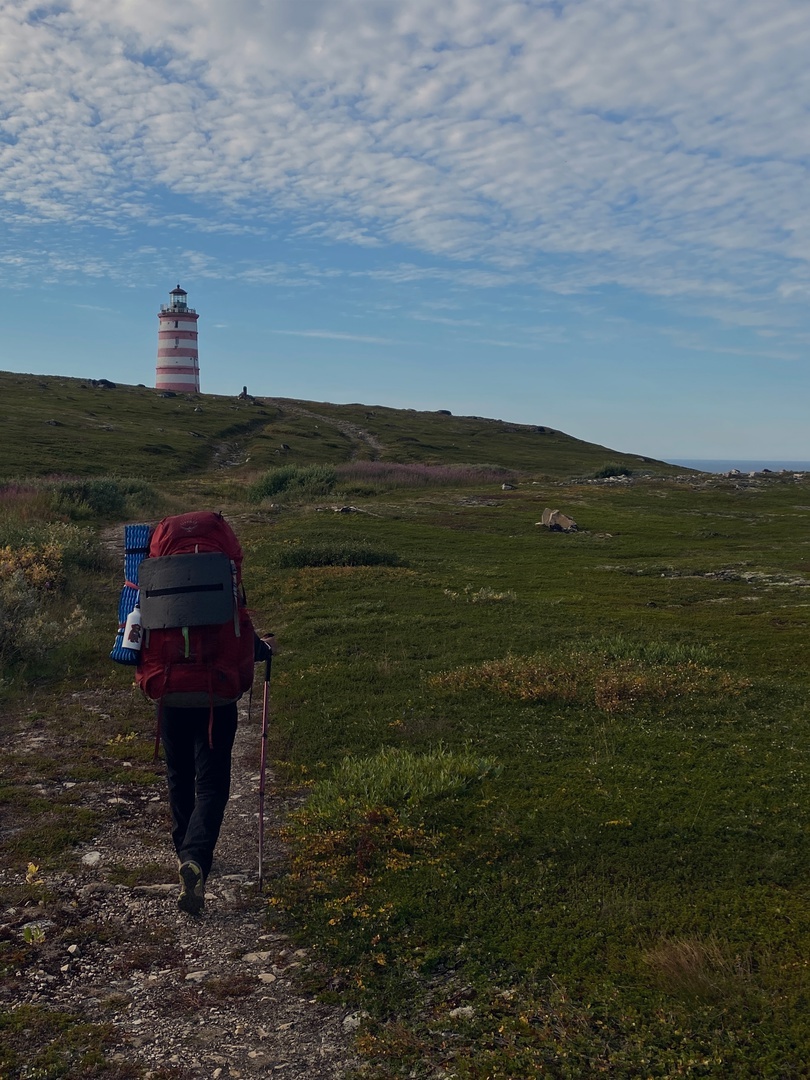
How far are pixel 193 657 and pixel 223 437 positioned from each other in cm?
8971

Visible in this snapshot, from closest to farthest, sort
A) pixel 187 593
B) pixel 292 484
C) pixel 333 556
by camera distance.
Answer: pixel 187 593, pixel 333 556, pixel 292 484

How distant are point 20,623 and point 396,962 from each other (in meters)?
11.2

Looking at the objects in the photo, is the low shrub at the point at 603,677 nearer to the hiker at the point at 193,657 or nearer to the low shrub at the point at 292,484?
the hiker at the point at 193,657

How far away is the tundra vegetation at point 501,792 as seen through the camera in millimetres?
5184

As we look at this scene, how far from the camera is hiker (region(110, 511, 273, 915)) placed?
6.91 m

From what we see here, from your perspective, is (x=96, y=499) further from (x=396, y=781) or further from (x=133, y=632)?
(x=133, y=632)

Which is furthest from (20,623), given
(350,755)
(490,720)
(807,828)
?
(807,828)

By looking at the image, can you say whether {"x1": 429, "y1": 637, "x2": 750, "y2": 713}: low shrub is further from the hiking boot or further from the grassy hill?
the grassy hill

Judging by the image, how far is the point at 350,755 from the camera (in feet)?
34.0

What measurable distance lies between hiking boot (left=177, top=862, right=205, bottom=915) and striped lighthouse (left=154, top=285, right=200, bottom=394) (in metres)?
125

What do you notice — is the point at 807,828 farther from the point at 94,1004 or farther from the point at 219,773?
the point at 94,1004

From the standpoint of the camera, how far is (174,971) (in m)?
6.02

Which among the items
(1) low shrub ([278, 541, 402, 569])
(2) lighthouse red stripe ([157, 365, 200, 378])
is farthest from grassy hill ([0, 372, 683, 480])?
(1) low shrub ([278, 541, 402, 569])

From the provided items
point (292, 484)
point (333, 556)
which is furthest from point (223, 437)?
point (333, 556)
